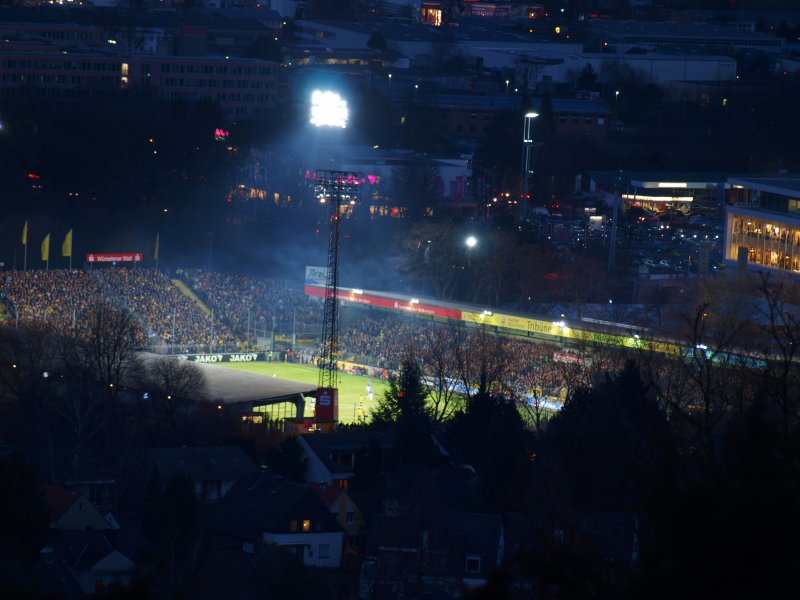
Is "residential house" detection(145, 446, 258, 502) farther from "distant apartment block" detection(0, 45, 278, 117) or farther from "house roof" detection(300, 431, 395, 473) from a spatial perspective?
"distant apartment block" detection(0, 45, 278, 117)

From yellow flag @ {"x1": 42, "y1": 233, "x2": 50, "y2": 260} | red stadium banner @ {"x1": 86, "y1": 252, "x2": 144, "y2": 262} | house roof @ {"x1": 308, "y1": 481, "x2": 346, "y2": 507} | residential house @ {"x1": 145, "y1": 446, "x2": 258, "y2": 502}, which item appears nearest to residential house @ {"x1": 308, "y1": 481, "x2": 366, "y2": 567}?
house roof @ {"x1": 308, "y1": 481, "x2": 346, "y2": 507}

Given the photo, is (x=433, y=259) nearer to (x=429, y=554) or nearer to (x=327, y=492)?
(x=327, y=492)

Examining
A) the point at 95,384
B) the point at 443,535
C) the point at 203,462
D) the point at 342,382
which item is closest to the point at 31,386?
the point at 95,384

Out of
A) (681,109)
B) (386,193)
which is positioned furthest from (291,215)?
(681,109)

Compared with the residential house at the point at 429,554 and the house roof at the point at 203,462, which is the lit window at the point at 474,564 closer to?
the residential house at the point at 429,554

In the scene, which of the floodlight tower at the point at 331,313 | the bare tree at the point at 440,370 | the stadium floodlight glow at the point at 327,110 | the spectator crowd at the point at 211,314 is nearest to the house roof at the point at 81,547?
the floodlight tower at the point at 331,313

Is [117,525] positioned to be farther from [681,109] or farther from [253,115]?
[681,109]
